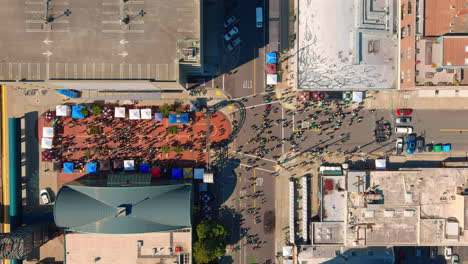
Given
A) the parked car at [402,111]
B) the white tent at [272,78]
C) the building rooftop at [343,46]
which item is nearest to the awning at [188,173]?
the white tent at [272,78]

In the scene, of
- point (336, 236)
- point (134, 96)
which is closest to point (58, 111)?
point (134, 96)

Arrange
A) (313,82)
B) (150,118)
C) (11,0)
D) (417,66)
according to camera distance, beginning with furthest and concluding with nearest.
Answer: (150,118)
(313,82)
(417,66)
(11,0)

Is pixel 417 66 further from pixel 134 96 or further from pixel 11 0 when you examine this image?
pixel 11 0

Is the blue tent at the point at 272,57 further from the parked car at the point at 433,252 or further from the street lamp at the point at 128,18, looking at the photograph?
the parked car at the point at 433,252

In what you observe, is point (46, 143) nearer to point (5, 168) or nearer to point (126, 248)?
point (5, 168)

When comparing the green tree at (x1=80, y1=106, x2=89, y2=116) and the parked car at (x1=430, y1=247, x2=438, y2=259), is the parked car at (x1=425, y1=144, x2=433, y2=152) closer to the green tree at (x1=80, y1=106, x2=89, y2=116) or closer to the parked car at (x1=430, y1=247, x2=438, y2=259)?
the parked car at (x1=430, y1=247, x2=438, y2=259)

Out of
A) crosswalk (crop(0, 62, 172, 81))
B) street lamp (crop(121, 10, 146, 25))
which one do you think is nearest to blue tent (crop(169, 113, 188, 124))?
crosswalk (crop(0, 62, 172, 81))

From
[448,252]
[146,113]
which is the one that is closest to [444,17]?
[448,252]
